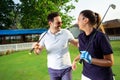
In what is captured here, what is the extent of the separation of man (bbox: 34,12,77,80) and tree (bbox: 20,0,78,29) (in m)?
46.1

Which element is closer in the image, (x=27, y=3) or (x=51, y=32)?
(x=51, y=32)

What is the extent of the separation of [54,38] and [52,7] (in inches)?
1825

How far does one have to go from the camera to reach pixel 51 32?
6.37 metres

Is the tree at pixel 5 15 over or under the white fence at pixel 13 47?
over

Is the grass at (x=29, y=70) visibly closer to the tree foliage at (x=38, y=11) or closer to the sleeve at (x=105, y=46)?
the sleeve at (x=105, y=46)

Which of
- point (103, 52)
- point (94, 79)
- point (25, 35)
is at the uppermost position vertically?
point (103, 52)

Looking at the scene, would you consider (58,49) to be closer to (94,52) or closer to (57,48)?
(57,48)

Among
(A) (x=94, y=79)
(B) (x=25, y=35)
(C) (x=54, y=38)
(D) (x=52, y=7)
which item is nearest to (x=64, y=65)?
(C) (x=54, y=38)

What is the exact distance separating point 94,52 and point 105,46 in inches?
8.3

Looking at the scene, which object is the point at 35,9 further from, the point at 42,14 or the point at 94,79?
the point at 94,79

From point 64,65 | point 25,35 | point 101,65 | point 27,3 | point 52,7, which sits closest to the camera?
point 101,65

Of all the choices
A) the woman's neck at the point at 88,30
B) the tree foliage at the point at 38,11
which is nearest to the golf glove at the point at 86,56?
the woman's neck at the point at 88,30

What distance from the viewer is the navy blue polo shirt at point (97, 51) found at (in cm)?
420

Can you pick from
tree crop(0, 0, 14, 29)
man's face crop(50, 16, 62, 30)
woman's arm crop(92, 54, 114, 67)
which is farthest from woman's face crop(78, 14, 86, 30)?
tree crop(0, 0, 14, 29)
